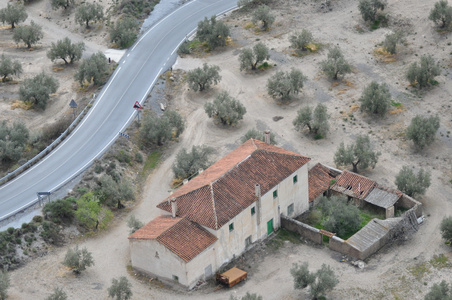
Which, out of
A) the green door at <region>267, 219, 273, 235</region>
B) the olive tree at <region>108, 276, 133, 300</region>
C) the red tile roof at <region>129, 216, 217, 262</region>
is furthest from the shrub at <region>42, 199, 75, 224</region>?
the green door at <region>267, 219, 273, 235</region>

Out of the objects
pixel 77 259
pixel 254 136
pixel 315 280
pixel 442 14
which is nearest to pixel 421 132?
pixel 254 136

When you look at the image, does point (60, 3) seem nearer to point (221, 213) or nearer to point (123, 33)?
point (123, 33)

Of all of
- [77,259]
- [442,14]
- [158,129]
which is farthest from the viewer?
[442,14]

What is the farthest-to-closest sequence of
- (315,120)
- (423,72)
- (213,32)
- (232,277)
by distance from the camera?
(213,32), (423,72), (315,120), (232,277)

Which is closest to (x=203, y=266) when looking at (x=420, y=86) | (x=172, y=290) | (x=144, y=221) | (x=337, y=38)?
(x=172, y=290)

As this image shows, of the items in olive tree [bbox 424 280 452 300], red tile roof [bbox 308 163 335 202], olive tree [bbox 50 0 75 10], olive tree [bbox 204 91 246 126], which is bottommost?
olive tree [bbox 424 280 452 300]

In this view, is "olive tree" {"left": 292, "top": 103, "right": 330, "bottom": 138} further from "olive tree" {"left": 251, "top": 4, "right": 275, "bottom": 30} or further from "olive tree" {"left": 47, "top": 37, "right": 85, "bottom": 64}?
"olive tree" {"left": 47, "top": 37, "right": 85, "bottom": 64}
